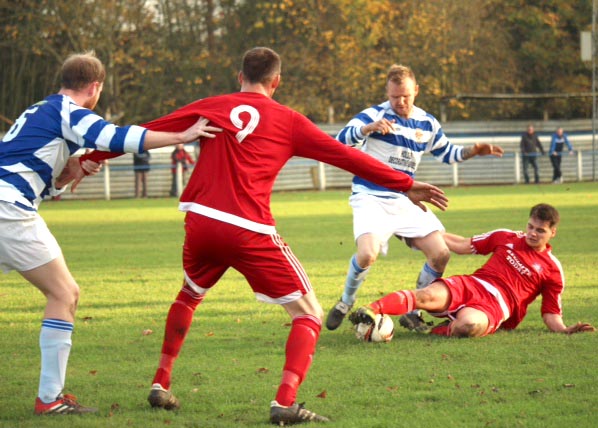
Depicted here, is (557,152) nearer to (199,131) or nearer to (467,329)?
(467,329)

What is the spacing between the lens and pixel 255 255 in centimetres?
570

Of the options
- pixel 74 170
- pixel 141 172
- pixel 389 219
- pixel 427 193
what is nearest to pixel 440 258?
pixel 389 219

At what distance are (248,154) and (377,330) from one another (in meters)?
A: 2.69

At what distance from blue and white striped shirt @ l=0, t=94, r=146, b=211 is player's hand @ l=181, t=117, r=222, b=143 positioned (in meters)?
0.26

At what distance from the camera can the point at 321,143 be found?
582cm

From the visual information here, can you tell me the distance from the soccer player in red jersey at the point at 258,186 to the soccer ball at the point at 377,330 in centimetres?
221

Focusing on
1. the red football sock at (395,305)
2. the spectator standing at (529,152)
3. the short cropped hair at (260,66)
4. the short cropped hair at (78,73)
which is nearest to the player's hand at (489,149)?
the red football sock at (395,305)

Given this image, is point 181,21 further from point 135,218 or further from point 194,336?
point 194,336

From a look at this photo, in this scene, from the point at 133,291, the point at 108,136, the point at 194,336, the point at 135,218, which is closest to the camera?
the point at 108,136

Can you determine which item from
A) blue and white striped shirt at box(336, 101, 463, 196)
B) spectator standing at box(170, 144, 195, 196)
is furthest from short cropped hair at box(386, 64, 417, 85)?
spectator standing at box(170, 144, 195, 196)

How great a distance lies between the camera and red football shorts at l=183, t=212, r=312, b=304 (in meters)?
5.68

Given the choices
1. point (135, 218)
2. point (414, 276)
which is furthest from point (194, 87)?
point (414, 276)

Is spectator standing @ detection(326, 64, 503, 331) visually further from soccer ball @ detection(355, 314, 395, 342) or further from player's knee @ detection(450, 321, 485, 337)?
player's knee @ detection(450, 321, 485, 337)

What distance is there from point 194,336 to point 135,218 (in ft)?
52.3
